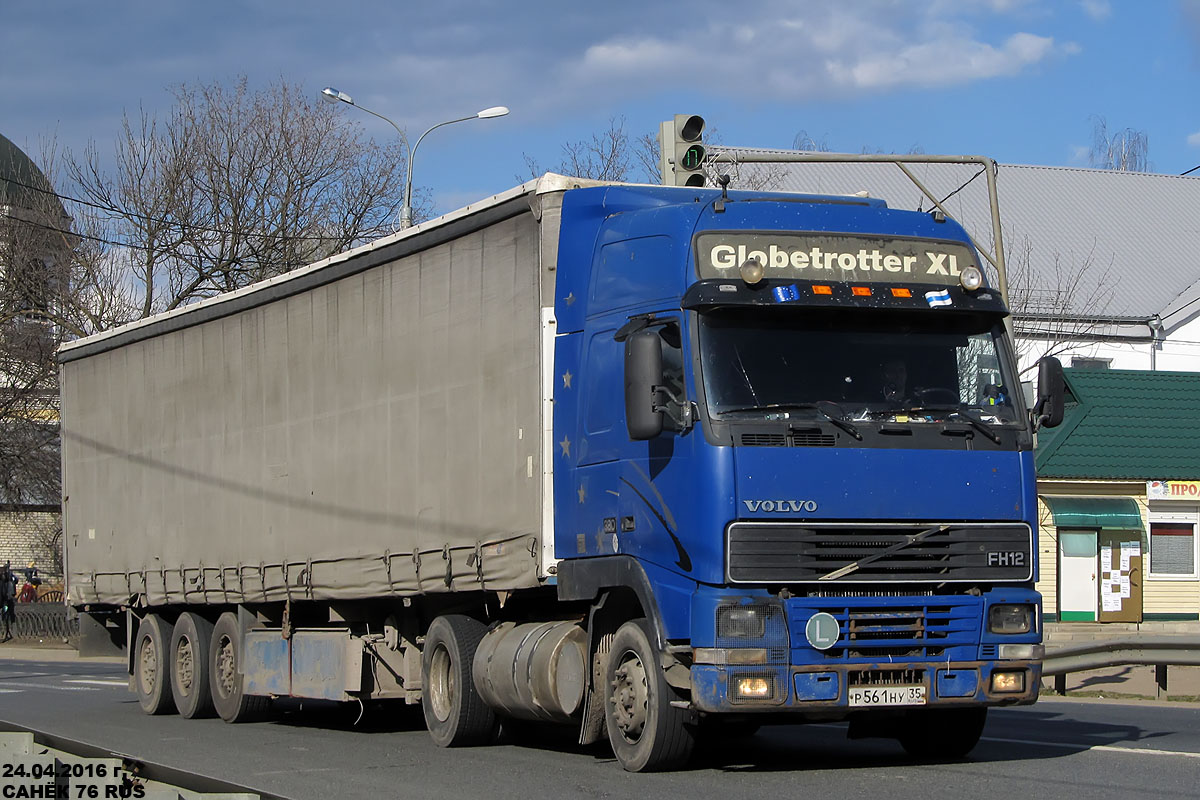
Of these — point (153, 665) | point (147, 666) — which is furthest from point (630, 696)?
point (147, 666)

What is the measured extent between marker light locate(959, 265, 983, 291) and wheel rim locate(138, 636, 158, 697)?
11.5 meters

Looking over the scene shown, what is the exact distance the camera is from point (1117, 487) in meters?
32.2

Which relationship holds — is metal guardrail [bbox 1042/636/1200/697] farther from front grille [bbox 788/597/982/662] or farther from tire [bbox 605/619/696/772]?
tire [bbox 605/619/696/772]

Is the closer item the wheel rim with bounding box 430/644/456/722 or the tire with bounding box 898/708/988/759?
the tire with bounding box 898/708/988/759

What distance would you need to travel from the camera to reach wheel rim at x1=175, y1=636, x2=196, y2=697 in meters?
17.6

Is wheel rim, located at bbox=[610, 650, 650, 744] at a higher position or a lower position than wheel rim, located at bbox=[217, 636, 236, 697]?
higher

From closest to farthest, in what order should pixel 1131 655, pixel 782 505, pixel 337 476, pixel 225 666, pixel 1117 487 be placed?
pixel 782 505 < pixel 337 476 < pixel 225 666 < pixel 1131 655 < pixel 1117 487

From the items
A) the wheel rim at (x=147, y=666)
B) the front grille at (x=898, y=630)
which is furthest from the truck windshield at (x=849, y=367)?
the wheel rim at (x=147, y=666)

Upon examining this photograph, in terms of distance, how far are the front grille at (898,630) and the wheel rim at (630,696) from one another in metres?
1.19

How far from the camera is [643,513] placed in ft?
33.0

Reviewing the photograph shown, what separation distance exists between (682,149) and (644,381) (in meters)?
6.08

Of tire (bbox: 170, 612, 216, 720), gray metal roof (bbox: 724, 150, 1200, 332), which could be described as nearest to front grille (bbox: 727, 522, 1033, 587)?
tire (bbox: 170, 612, 216, 720)

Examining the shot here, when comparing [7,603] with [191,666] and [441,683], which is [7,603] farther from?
[441,683]

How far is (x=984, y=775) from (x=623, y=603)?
2.52 metres
